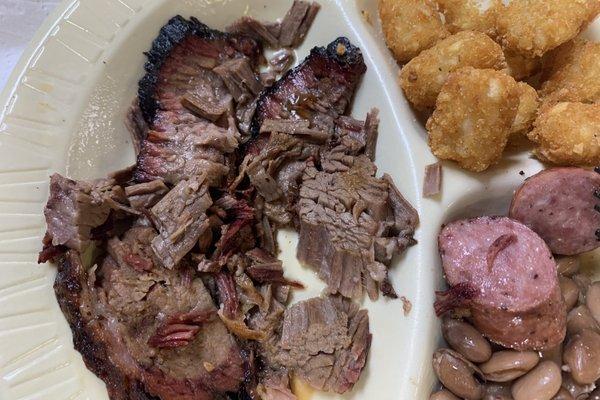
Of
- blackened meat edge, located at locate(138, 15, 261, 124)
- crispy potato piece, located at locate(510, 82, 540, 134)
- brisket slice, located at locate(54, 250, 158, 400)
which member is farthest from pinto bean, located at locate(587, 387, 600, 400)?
blackened meat edge, located at locate(138, 15, 261, 124)

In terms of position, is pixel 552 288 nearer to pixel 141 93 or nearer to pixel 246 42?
pixel 246 42

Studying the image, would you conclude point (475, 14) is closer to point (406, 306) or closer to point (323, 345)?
point (406, 306)

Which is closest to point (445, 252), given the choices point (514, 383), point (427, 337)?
point (427, 337)

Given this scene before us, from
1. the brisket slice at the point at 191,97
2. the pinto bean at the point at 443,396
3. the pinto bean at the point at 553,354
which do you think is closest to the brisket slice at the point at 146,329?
the brisket slice at the point at 191,97

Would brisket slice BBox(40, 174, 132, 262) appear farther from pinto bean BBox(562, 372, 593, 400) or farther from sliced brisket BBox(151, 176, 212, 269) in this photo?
pinto bean BBox(562, 372, 593, 400)

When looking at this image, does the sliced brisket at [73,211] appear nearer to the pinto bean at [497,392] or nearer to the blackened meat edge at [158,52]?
the blackened meat edge at [158,52]
